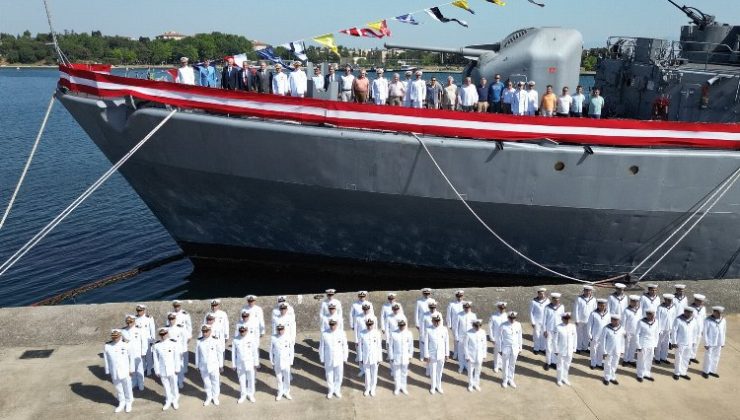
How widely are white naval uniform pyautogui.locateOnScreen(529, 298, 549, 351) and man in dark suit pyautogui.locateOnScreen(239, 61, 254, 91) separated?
717cm

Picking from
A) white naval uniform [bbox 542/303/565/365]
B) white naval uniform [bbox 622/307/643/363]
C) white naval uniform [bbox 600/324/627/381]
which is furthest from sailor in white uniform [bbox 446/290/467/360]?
white naval uniform [bbox 622/307/643/363]

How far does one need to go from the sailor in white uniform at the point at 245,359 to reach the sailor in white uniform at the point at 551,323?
140 inches

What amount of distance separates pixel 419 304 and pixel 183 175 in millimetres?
5726

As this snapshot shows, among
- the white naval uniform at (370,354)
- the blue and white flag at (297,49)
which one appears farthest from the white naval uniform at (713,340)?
the blue and white flag at (297,49)

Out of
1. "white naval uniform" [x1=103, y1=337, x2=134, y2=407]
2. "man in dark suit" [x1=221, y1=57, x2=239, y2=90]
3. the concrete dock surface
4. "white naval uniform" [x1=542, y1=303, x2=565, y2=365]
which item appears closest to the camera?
"white naval uniform" [x1=103, y1=337, x2=134, y2=407]

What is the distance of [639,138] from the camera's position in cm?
1012

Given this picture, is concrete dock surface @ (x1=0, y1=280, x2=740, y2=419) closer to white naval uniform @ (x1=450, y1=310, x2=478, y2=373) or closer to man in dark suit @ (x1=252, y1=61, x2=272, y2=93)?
white naval uniform @ (x1=450, y1=310, x2=478, y2=373)

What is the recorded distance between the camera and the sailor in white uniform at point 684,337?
23.5ft

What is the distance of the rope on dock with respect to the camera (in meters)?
11.7

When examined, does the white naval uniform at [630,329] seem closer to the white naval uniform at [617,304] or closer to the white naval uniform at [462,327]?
the white naval uniform at [617,304]

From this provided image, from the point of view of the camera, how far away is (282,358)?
6652mm

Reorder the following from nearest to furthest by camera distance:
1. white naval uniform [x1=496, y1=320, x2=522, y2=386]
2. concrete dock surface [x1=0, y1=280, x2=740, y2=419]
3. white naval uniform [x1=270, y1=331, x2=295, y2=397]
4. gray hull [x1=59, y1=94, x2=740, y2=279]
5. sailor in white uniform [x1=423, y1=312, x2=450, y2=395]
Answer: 1. concrete dock surface [x1=0, y1=280, x2=740, y2=419]
2. white naval uniform [x1=270, y1=331, x2=295, y2=397]
3. sailor in white uniform [x1=423, y1=312, x2=450, y2=395]
4. white naval uniform [x1=496, y1=320, x2=522, y2=386]
5. gray hull [x1=59, y1=94, x2=740, y2=279]

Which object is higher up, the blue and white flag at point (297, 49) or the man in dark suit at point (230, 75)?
the blue and white flag at point (297, 49)

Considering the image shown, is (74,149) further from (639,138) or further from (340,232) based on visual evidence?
(639,138)
